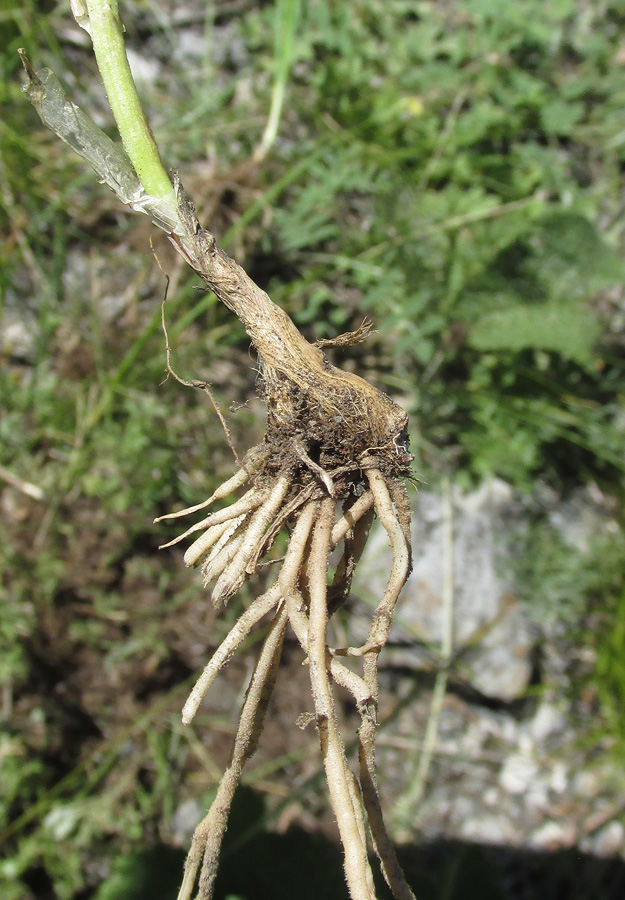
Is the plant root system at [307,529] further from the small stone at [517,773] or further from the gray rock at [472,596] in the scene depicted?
the small stone at [517,773]

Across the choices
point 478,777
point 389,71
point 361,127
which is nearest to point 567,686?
point 478,777

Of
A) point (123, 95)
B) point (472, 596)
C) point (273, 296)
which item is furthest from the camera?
point (472, 596)

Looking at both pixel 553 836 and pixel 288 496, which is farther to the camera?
pixel 553 836

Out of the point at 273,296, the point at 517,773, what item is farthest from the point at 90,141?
the point at 517,773

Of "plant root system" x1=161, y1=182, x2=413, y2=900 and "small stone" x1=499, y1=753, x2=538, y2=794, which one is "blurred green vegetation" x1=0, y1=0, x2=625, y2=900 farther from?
"plant root system" x1=161, y1=182, x2=413, y2=900

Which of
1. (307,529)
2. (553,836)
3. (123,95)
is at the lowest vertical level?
(553,836)

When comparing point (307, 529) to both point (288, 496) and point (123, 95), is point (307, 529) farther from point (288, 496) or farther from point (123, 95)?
point (123, 95)

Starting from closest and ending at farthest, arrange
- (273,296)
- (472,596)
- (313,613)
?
(313,613)
(273,296)
(472,596)
